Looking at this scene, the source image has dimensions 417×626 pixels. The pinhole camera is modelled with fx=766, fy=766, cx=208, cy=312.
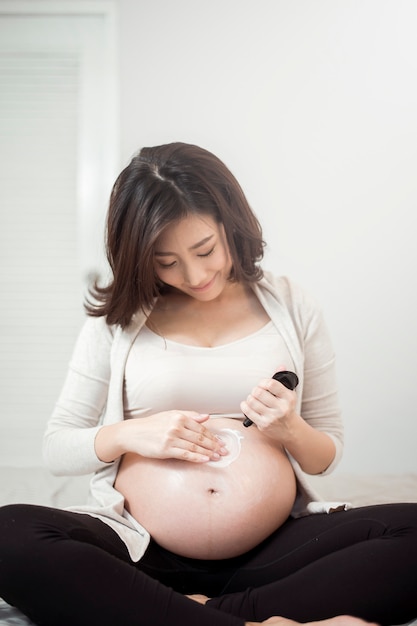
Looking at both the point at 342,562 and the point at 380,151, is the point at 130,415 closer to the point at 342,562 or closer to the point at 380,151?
the point at 342,562

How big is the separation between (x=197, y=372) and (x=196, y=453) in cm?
18

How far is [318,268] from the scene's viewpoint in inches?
108

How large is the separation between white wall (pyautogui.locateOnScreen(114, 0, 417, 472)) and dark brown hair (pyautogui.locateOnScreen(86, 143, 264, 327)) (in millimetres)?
1336

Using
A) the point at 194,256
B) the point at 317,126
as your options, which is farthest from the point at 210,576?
the point at 317,126

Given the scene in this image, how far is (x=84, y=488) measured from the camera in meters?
2.03

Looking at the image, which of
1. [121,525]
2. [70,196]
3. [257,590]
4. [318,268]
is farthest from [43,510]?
[70,196]

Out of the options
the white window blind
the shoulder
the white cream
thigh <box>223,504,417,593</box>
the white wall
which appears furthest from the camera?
the white window blind

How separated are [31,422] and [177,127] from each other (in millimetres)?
1249

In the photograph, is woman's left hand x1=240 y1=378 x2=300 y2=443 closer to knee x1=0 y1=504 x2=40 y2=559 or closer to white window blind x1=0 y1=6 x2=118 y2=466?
knee x1=0 y1=504 x2=40 y2=559

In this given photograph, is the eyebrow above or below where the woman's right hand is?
above

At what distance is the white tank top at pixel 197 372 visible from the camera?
1342mm

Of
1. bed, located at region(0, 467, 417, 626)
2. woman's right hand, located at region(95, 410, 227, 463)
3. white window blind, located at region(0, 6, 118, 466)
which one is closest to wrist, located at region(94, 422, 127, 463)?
woman's right hand, located at region(95, 410, 227, 463)

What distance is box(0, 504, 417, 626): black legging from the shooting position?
3.19 ft

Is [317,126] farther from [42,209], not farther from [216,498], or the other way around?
[216,498]
